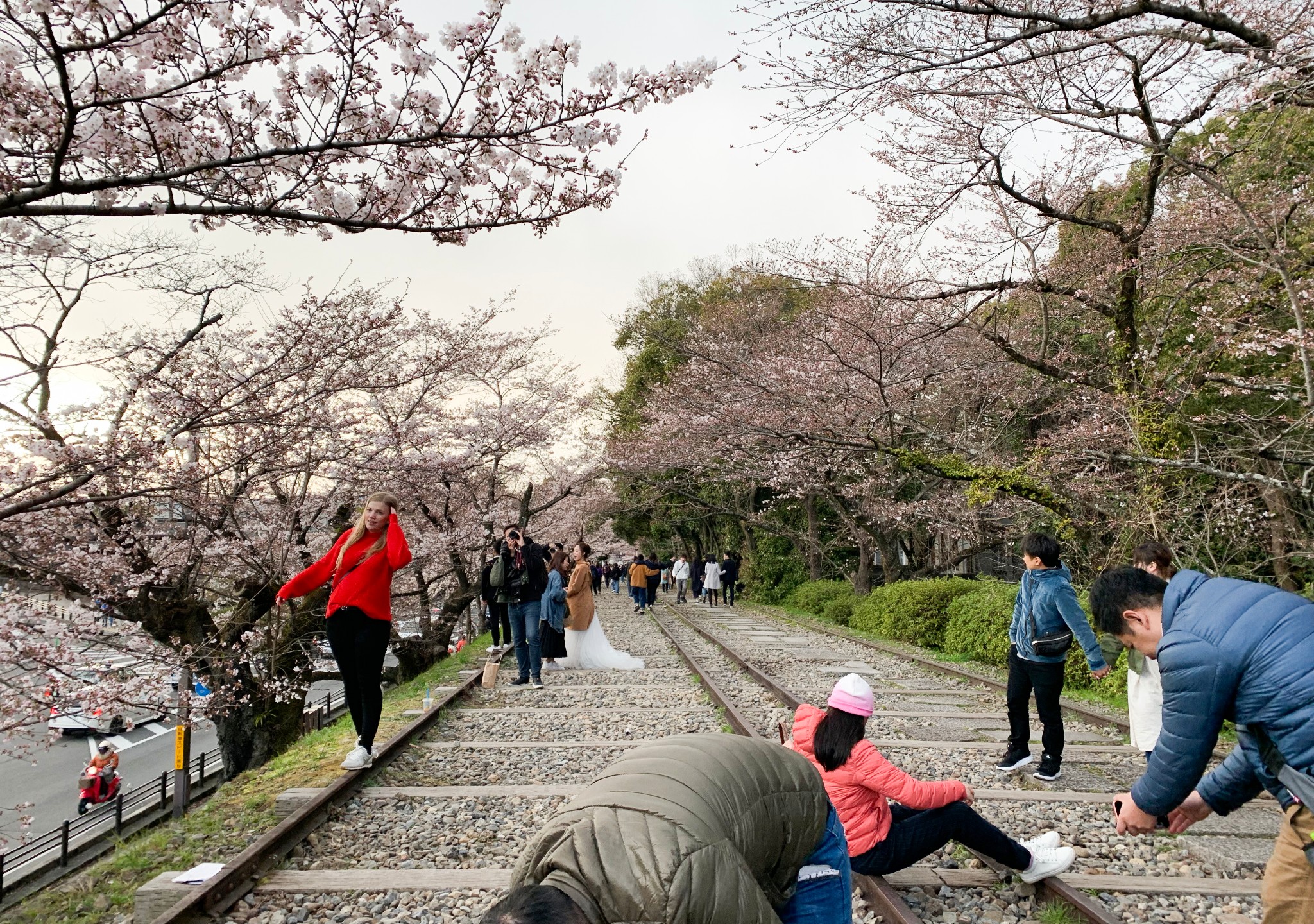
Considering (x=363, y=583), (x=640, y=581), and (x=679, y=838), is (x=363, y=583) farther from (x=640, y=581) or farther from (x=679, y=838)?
(x=640, y=581)

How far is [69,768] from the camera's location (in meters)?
25.2

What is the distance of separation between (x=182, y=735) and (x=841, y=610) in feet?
49.0

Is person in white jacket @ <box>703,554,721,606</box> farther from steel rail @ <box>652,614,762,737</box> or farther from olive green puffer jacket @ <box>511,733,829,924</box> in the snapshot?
olive green puffer jacket @ <box>511,733,829,924</box>

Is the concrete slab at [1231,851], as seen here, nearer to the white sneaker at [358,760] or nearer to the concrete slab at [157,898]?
the concrete slab at [157,898]

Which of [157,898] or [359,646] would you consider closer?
[157,898]

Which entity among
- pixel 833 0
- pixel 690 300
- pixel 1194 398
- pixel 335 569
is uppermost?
pixel 690 300

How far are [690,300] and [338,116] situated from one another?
1175 inches

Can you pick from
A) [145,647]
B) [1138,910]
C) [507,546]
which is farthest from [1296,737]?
[145,647]

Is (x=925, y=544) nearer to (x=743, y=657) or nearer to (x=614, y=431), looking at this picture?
(x=743, y=657)

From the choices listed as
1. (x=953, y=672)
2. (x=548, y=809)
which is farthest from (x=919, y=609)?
(x=548, y=809)

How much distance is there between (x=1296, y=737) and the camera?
205cm

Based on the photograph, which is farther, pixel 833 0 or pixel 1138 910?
pixel 833 0

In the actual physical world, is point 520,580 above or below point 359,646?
above

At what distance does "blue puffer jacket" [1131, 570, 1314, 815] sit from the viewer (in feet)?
6.73
